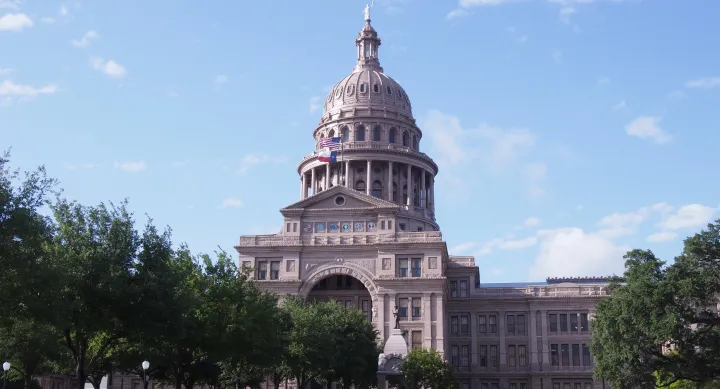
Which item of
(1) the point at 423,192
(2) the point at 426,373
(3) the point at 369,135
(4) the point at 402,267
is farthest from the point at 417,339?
(3) the point at 369,135

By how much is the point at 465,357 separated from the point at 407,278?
18.0 metres

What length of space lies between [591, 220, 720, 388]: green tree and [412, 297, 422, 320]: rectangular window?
131 feet

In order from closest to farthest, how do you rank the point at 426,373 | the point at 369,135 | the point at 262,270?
the point at 426,373
the point at 262,270
the point at 369,135

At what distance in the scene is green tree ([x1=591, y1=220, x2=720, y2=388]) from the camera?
55719 millimetres

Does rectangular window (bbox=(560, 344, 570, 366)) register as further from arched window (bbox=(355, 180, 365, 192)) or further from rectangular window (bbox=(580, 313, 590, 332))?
arched window (bbox=(355, 180, 365, 192))

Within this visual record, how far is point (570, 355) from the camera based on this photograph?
107 meters

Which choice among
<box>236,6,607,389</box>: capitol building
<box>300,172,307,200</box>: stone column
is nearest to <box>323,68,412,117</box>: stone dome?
<box>236,6,607,389</box>: capitol building

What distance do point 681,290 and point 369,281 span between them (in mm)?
48669

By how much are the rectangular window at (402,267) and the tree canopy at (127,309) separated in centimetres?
2296

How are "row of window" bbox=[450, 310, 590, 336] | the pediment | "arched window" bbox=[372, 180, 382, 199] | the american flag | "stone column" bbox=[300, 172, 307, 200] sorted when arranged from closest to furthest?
the pediment, "row of window" bbox=[450, 310, 590, 336], the american flag, "arched window" bbox=[372, 180, 382, 199], "stone column" bbox=[300, 172, 307, 200]

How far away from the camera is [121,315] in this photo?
163 feet

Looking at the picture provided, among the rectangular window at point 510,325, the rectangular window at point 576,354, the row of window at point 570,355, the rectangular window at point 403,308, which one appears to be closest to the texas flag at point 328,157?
the rectangular window at point 403,308

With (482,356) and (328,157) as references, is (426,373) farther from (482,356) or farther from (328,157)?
(328,157)

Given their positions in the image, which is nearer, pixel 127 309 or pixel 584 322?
pixel 127 309
